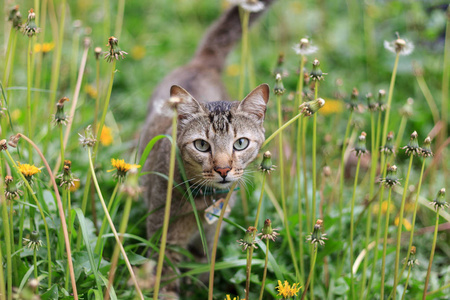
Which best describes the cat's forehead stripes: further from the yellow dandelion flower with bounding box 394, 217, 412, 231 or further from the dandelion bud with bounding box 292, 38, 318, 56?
the yellow dandelion flower with bounding box 394, 217, 412, 231

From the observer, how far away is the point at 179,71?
3.28 metres

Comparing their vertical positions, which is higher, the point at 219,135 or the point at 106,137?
the point at 219,135

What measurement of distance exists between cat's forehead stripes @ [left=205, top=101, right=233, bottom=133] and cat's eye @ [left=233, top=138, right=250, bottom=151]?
0.08 m

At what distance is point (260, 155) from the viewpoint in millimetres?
2365

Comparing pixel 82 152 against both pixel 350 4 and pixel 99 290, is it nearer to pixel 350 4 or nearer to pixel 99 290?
pixel 99 290

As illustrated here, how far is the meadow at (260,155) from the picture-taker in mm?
1575

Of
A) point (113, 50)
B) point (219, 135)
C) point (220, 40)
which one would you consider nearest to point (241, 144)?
point (219, 135)

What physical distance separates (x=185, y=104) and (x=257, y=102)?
308mm

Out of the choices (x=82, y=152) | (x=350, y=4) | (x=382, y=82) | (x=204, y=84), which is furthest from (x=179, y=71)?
(x=350, y=4)

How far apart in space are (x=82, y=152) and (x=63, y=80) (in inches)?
44.9

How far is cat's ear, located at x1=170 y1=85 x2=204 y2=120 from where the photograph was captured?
180cm

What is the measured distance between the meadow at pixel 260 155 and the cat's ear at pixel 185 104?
266 mm

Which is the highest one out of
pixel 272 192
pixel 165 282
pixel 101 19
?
pixel 101 19

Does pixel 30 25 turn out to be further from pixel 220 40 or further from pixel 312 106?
pixel 220 40
